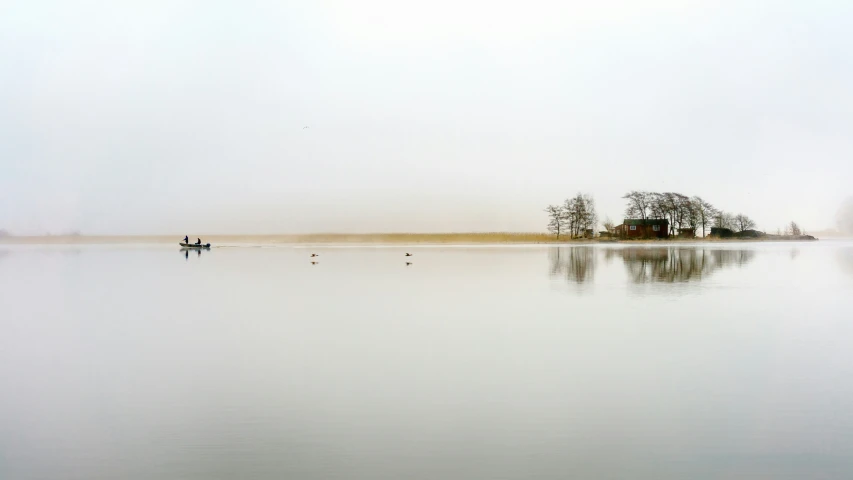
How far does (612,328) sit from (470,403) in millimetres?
6404

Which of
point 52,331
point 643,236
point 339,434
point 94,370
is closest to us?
point 339,434

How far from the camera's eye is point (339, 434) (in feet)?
22.9

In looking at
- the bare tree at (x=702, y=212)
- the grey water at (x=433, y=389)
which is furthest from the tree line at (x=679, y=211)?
the grey water at (x=433, y=389)

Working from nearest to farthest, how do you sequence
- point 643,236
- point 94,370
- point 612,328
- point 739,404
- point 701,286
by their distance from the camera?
1. point 739,404
2. point 94,370
3. point 612,328
4. point 701,286
5. point 643,236

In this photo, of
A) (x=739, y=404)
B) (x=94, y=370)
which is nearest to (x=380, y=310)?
(x=94, y=370)

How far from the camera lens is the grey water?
20.5ft

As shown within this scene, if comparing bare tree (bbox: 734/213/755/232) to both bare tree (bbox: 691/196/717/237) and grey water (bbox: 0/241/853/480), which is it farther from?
grey water (bbox: 0/241/853/480)

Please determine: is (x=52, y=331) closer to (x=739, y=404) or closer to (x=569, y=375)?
(x=569, y=375)

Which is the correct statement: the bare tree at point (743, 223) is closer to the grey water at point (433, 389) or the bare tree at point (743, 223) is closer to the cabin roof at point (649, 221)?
the cabin roof at point (649, 221)

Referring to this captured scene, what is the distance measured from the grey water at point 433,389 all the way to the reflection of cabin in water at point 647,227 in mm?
67354

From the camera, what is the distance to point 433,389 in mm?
8703

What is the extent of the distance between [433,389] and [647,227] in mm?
80061

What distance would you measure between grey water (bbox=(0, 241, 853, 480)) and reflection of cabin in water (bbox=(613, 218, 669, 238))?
221ft

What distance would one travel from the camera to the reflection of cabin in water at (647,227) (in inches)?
3250
